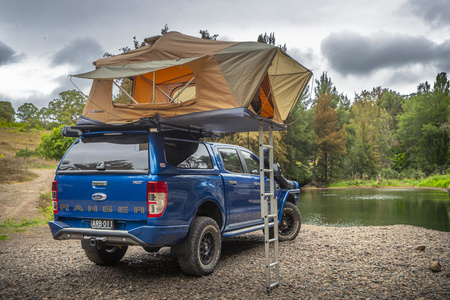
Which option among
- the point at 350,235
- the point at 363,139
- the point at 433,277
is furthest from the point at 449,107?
the point at 433,277

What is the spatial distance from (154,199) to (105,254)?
6.83 ft

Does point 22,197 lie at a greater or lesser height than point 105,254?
greater

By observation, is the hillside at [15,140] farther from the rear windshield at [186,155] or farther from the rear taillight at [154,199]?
the rear taillight at [154,199]

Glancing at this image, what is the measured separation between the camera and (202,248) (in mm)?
5957

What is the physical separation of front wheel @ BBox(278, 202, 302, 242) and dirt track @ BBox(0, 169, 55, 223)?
9.58 metres

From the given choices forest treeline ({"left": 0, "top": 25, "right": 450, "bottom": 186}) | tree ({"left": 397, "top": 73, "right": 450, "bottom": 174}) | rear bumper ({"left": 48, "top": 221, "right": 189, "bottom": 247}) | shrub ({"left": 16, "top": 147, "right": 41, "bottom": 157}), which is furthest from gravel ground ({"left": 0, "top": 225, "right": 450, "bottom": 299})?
tree ({"left": 397, "top": 73, "right": 450, "bottom": 174})

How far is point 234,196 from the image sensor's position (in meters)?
6.77

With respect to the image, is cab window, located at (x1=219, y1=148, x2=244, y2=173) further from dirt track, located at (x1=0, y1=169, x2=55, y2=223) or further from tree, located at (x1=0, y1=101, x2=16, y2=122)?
tree, located at (x1=0, y1=101, x2=16, y2=122)

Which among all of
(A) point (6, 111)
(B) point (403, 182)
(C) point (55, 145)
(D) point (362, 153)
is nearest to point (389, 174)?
(D) point (362, 153)

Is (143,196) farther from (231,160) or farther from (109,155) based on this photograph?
(231,160)

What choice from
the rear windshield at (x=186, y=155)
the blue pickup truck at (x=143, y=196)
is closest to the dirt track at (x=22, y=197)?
the blue pickup truck at (x=143, y=196)

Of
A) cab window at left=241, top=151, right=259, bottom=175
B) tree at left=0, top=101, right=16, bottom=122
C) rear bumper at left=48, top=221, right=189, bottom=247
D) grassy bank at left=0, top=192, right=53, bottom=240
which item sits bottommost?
grassy bank at left=0, top=192, right=53, bottom=240

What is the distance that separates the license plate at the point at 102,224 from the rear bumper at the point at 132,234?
6cm

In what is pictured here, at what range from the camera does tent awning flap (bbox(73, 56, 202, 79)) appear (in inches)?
226
